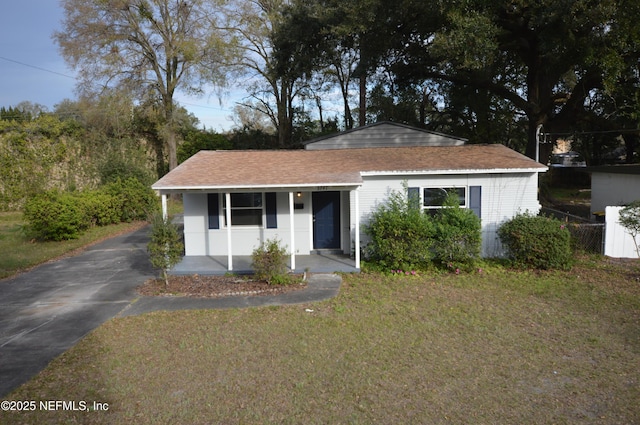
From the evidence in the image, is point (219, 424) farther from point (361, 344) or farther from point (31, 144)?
point (31, 144)

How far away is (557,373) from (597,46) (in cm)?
1389

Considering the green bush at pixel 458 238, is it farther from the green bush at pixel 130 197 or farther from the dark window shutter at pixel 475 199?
the green bush at pixel 130 197

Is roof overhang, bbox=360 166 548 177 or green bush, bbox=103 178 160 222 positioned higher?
roof overhang, bbox=360 166 548 177

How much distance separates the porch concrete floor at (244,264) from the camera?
34.5 ft

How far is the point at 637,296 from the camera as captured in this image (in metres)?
8.48

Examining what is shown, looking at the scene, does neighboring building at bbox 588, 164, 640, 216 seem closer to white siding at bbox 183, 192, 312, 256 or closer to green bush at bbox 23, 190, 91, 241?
white siding at bbox 183, 192, 312, 256

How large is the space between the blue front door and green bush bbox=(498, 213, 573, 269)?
181 inches

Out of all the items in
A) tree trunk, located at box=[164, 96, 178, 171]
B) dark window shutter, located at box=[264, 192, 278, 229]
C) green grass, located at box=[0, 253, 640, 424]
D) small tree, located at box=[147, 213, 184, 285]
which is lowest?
green grass, located at box=[0, 253, 640, 424]

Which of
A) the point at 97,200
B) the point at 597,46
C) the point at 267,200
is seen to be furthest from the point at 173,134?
the point at 597,46

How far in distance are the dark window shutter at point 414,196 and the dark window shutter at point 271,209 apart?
372 centimetres

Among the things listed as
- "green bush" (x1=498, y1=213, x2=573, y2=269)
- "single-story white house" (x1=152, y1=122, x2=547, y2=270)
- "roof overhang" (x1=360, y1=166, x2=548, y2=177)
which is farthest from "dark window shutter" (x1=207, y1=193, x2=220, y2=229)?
"green bush" (x1=498, y1=213, x2=573, y2=269)

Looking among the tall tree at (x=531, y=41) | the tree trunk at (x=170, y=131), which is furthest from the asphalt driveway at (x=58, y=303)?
the tree trunk at (x=170, y=131)

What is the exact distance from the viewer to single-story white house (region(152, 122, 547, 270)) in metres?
10.8

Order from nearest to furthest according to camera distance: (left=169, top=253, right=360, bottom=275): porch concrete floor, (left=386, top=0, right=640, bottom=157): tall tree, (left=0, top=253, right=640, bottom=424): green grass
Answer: (left=0, top=253, right=640, bottom=424): green grass < (left=169, top=253, right=360, bottom=275): porch concrete floor < (left=386, top=0, right=640, bottom=157): tall tree
